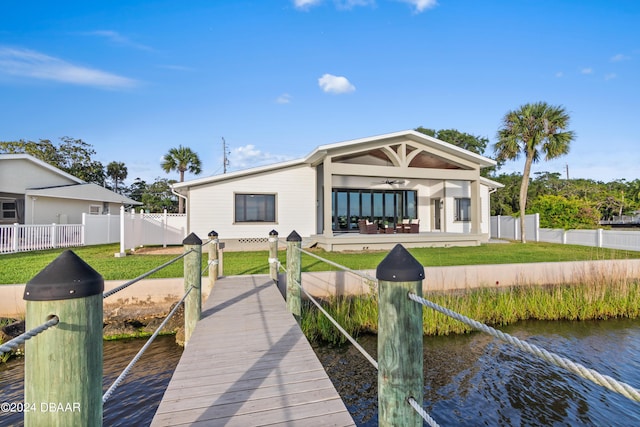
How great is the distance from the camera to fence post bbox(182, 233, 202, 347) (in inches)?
162

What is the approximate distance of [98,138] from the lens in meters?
31.5

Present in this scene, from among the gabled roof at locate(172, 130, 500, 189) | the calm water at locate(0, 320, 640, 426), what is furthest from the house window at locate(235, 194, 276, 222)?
the calm water at locate(0, 320, 640, 426)

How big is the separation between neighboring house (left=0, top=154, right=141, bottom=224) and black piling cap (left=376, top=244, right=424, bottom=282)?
19.4 meters

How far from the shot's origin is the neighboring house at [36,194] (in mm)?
15094

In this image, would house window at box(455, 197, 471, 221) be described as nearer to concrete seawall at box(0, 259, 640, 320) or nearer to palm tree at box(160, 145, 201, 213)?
concrete seawall at box(0, 259, 640, 320)

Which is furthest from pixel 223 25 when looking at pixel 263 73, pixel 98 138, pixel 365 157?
pixel 98 138

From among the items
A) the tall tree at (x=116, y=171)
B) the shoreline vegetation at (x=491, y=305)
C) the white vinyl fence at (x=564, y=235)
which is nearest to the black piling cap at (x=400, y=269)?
the shoreline vegetation at (x=491, y=305)

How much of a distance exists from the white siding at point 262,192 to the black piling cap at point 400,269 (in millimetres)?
12783

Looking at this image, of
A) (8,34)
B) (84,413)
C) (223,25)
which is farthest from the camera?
(8,34)

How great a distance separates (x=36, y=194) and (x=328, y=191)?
14033mm

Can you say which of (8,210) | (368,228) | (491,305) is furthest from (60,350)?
(8,210)

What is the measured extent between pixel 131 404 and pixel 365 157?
13.9 metres

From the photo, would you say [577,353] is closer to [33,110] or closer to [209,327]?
[209,327]

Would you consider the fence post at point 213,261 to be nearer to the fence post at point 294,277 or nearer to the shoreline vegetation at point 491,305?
the shoreline vegetation at point 491,305
